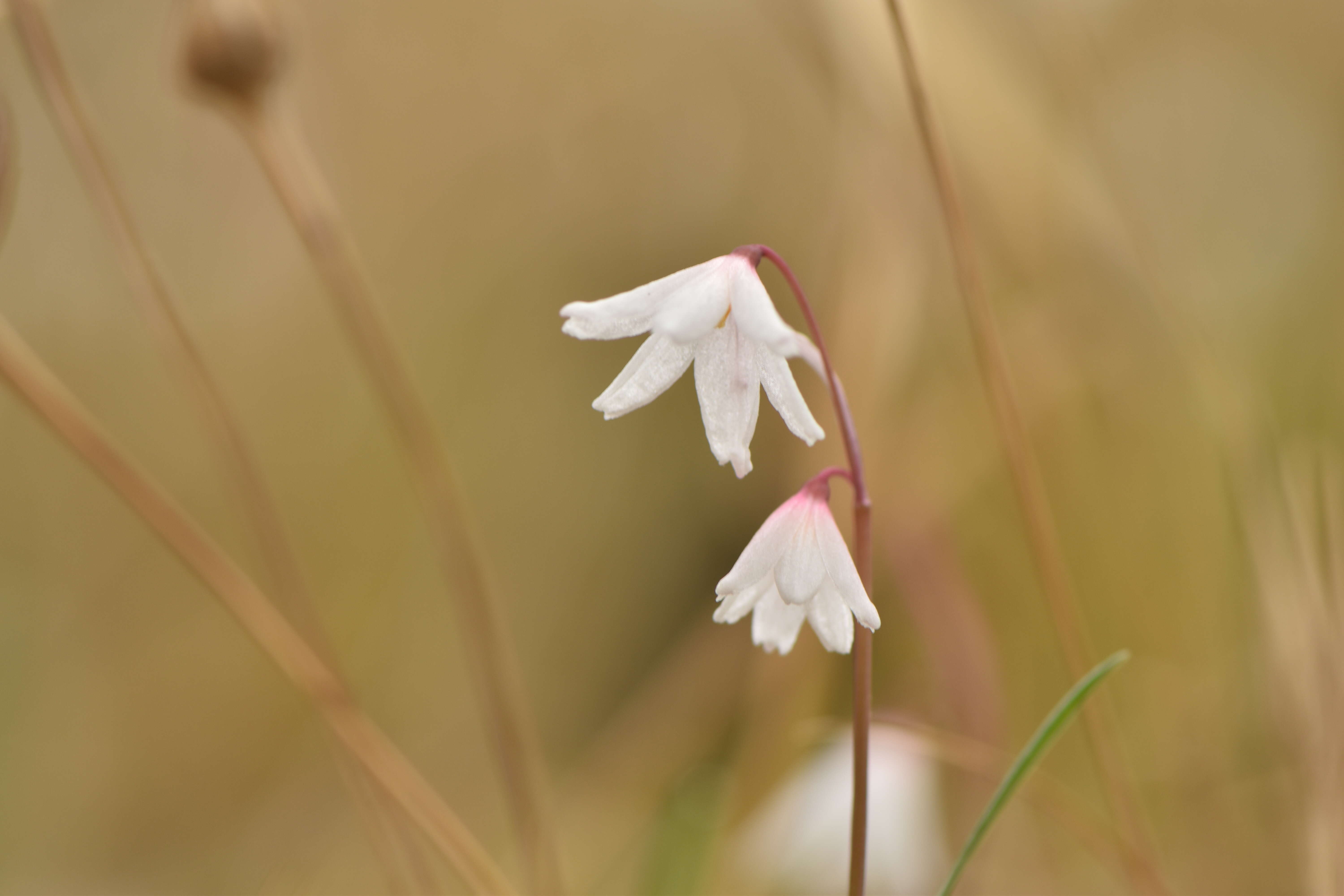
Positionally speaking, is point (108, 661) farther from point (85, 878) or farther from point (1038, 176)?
point (1038, 176)

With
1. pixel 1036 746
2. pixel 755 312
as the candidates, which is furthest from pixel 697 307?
pixel 1036 746

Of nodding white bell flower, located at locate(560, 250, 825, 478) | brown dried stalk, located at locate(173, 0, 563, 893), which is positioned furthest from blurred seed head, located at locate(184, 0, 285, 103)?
nodding white bell flower, located at locate(560, 250, 825, 478)

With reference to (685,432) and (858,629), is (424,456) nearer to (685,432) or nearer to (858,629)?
(858,629)

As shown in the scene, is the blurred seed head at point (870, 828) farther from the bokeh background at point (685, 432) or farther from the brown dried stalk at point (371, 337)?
the brown dried stalk at point (371, 337)

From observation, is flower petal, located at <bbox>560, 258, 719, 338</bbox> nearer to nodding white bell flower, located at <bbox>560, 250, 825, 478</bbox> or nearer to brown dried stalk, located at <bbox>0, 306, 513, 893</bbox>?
nodding white bell flower, located at <bbox>560, 250, 825, 478</bbox>

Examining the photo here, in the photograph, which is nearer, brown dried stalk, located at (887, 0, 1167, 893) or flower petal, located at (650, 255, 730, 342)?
flower petal, located at (650, 255, 730, 342)

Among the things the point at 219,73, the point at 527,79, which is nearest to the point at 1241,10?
the point at 527,79
